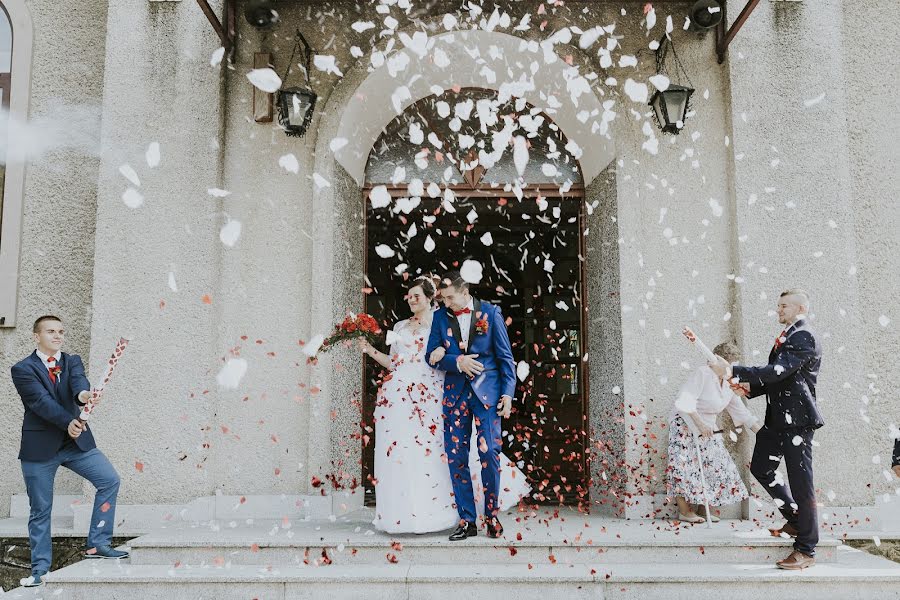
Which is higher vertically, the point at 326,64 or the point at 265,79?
the point at 326,64

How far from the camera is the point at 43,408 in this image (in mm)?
4938

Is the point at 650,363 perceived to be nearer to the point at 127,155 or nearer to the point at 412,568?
the point at 412,568

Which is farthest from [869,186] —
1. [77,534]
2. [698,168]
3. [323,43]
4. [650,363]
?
[77,534]

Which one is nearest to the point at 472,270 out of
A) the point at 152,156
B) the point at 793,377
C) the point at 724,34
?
the point at 724,34

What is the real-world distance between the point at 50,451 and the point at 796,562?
16.4 ft

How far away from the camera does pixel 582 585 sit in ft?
14.3

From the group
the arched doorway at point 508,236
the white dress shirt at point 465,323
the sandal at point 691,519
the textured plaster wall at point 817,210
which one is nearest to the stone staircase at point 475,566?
the sandal at point 691,519

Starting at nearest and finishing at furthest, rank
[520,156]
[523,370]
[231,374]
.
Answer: [231,374] < [520,156] < [523,370]

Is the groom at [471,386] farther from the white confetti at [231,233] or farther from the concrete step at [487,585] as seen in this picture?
the white confetti at [231,233]

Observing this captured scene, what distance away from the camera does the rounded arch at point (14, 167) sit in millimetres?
6164

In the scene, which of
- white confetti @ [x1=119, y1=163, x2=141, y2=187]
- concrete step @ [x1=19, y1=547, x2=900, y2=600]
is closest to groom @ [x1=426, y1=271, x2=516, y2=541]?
concrete step @ [x1=19, y1=547, x2=900, y2=600]

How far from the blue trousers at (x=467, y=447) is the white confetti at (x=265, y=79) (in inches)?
126

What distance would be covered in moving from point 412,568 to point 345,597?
1.57 feet

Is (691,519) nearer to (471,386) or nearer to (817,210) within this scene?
(471,386)
